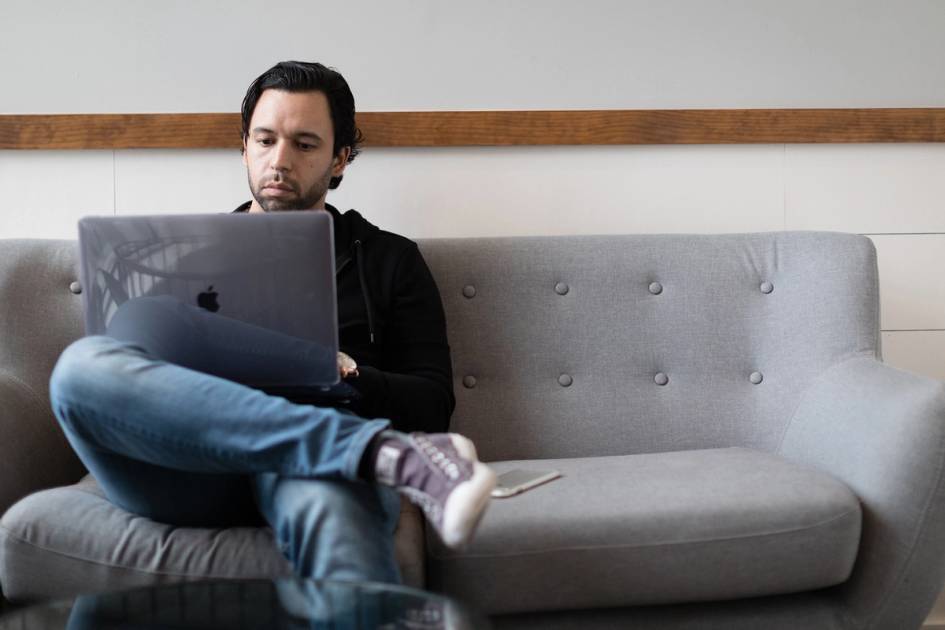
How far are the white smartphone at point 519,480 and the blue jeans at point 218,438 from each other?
202mm

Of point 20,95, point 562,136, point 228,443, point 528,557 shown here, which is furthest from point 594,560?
point 20,95

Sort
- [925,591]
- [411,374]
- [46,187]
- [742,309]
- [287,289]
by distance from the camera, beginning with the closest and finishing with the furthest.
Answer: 1. [287,289]
2. [925,591]
3. [411,374]
4. [742,309]
5. [46,187]

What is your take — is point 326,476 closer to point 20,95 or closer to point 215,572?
point 215,572

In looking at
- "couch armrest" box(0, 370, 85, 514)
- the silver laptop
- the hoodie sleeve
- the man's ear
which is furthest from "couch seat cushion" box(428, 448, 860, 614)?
the man's ear

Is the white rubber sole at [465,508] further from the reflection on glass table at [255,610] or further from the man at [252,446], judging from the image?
the reflection on glass table at [255,610]

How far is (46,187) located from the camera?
2102mm

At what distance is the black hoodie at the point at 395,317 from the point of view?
64.2 inches

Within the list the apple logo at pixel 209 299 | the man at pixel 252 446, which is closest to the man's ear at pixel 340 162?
the man at pixel 252 446

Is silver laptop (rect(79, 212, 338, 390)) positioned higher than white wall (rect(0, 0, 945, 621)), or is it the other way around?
white wall (rect(0, 0, 945, 621))

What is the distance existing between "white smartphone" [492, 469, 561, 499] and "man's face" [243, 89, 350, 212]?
653 mm

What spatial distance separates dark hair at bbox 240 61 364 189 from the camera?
183cm

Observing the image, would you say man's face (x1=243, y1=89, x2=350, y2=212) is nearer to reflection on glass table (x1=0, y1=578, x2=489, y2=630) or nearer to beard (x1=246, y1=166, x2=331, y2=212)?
beard (x1=246, y1=166, x2=331, y2=212)

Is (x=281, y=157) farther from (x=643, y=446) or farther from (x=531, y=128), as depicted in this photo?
(x=643, y=446)

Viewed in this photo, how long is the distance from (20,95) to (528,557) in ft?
5.17
